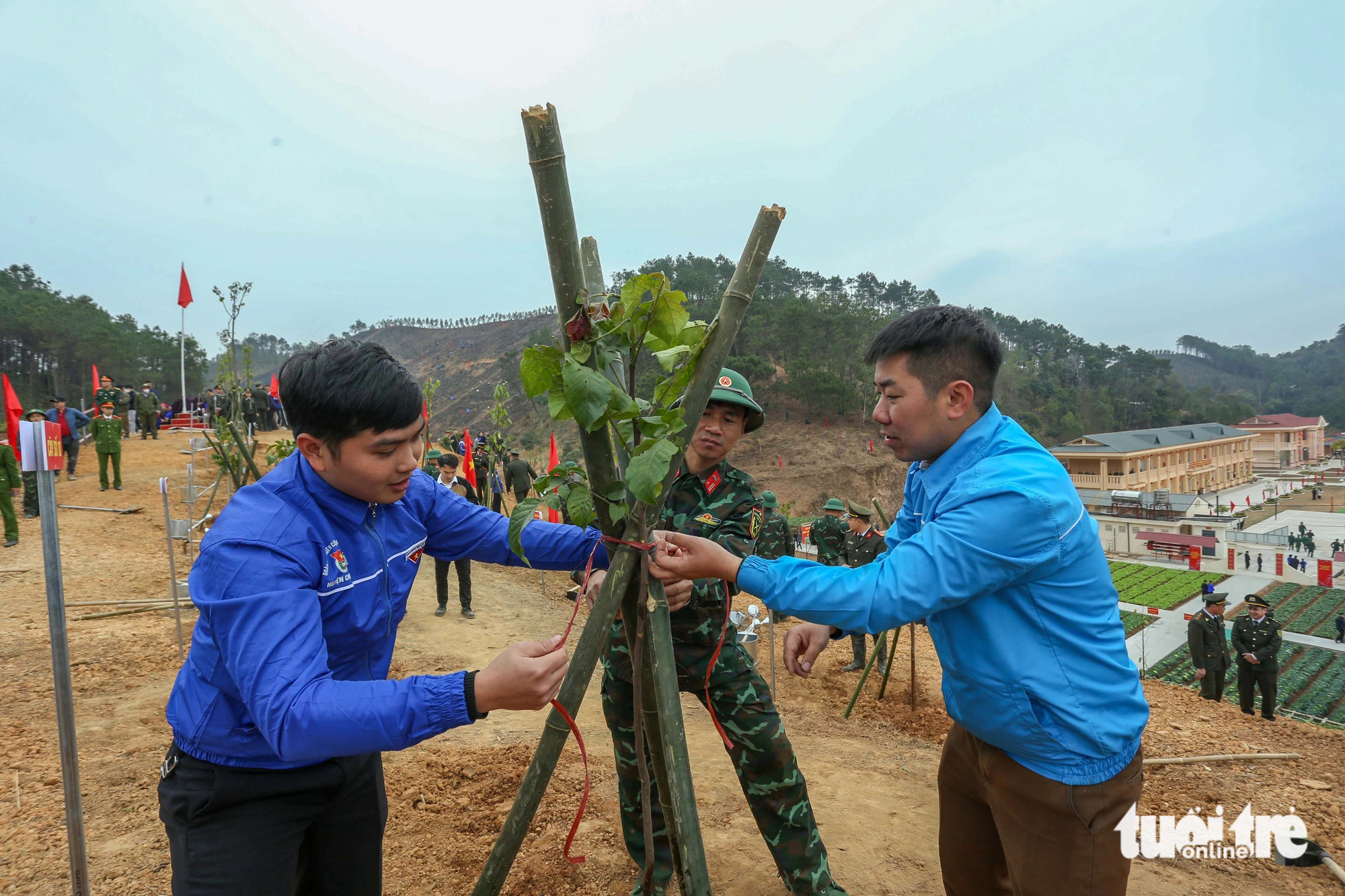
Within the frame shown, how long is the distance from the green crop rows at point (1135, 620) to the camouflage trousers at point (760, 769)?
20986mm

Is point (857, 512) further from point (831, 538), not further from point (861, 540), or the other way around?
point (831, 538)

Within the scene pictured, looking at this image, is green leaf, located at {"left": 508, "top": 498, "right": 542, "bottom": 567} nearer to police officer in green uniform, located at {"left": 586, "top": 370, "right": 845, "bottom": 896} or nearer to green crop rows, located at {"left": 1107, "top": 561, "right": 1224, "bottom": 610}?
police officer in green uniform, located at {"left": 586, "top": 370, "right": 845, "bottom": 896}

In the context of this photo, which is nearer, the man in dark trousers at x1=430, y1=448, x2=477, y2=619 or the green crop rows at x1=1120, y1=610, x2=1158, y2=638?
the man in dark trousers at x1=430, y1=448, x2=477, y2=619

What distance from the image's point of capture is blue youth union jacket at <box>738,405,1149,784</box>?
67.1 inches

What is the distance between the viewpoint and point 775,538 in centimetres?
797

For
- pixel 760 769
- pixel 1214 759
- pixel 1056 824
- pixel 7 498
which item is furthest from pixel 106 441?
pixel 1214 759

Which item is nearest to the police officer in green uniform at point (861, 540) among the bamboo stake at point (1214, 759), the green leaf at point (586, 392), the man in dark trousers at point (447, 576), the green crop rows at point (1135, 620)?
the bamboo stake at point (1214, 759)

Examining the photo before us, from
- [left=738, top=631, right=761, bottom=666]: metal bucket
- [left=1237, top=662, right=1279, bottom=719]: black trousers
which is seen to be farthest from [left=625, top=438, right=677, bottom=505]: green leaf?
[left=1237, top=662, right=1279, bottom=719]: black trousers

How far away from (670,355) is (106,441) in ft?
55.2

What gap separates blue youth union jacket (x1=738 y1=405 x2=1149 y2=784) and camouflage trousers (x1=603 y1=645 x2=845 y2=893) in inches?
37.4

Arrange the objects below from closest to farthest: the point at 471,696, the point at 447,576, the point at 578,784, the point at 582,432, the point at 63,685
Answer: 1. the point at 471,696
2. the point at 582,432
3. the point at 63,685
4. the point at 578,784
5. the point at 447,576

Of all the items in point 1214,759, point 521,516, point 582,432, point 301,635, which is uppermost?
point 582,432

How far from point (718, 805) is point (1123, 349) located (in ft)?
251

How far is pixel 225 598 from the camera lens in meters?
1.41
